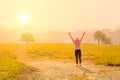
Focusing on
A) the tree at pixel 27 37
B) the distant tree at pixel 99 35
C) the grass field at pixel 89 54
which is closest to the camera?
the grass field at pixel 89 54

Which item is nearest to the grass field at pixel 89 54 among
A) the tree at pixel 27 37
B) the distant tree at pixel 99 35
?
the tree at pixel 27 37

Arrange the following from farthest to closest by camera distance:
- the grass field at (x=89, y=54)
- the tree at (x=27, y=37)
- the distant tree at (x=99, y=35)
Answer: the distant tree at (x=99, y=35) < the tree at (x=27, y=37) < the grass field at (x=89, y=54)

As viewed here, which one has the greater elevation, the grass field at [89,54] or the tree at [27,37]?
the tree at [27,37]

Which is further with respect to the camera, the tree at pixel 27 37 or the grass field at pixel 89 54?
the tree at pixel 27 37

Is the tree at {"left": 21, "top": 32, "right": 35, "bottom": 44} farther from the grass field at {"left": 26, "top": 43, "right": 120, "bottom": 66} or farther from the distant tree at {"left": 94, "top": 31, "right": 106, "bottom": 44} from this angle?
the grass field at {"left": 26, "top": 43, "right": 120, "bottom": 66}

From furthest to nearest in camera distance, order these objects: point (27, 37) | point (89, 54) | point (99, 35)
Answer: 1. point (99, 35)
2. point (27, 37)
3. point (89, 54)

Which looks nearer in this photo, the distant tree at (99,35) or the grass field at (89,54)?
the grass field at (89,54)

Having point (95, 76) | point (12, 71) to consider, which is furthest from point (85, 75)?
point (12, 71)

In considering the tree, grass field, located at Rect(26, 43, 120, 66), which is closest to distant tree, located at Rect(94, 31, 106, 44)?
the tree

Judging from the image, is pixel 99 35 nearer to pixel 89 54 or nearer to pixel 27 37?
pixel 27 37

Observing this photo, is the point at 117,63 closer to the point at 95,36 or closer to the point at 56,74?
the point at 56,74

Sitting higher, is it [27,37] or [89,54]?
[27,37]

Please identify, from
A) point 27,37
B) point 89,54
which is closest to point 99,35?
point 27,37

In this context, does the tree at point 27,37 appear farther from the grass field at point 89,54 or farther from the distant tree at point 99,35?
the grass field at point 89,54
